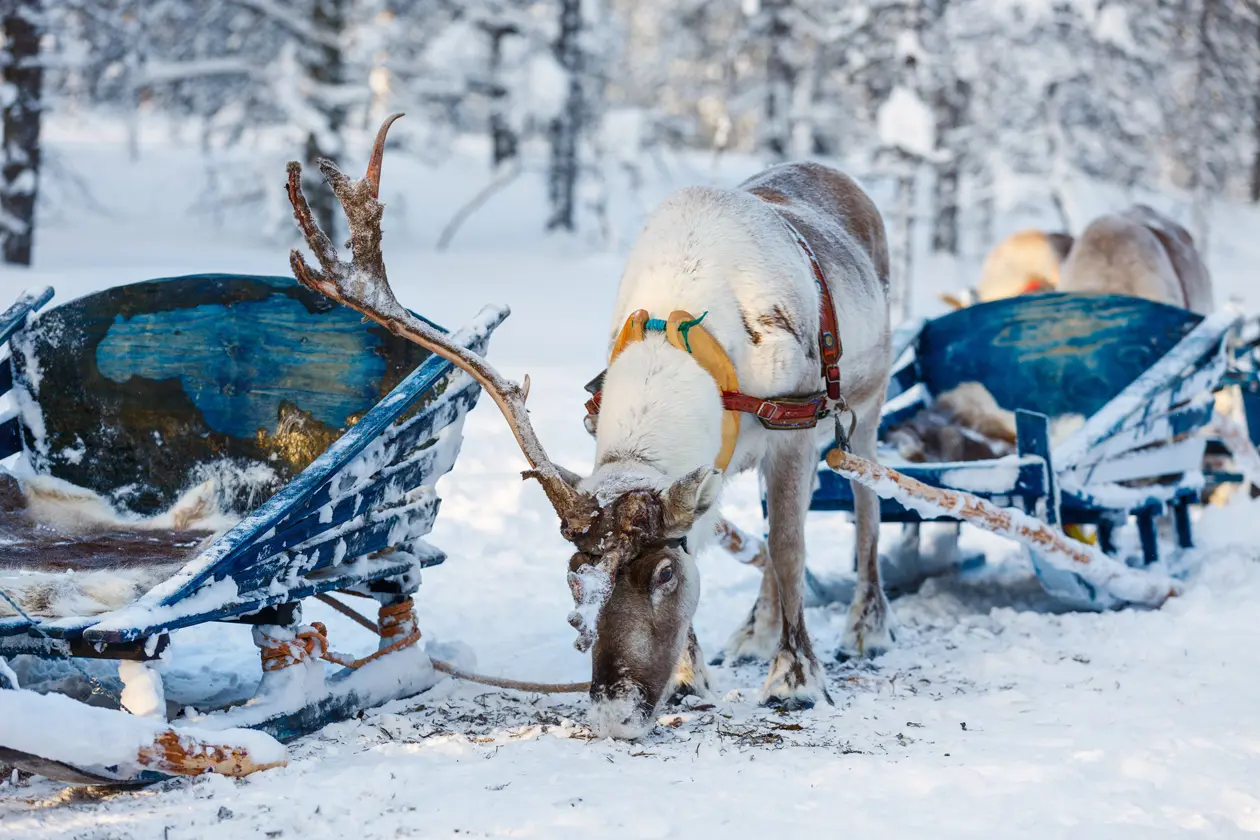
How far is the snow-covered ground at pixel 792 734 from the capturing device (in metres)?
3.11

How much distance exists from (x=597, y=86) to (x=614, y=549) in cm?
2172

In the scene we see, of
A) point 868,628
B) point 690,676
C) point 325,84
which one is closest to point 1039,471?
point 868,628

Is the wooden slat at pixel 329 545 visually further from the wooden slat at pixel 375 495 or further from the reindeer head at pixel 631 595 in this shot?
the reindeer head at pixel 631 595

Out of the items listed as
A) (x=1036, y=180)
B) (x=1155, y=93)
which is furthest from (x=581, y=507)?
(x=1155, y=93)

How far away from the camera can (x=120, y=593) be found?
3.61m

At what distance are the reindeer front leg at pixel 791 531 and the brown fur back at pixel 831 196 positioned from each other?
129cm

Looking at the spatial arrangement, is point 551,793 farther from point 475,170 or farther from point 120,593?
point 475,170

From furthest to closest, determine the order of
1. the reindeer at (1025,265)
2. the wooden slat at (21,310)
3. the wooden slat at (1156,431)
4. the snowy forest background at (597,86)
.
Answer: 1. the snowy forest background at (597,86)
2. the reindeer at (1025,265)
3. the wooden slat at (1156,431)
4. the wooden slat at (21,310)

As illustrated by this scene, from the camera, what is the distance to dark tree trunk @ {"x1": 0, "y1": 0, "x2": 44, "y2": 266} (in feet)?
48.7

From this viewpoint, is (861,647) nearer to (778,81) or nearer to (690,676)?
(690,676)

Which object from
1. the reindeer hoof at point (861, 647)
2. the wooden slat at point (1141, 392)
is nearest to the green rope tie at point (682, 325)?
the reindeer hoof at point (861, 647)

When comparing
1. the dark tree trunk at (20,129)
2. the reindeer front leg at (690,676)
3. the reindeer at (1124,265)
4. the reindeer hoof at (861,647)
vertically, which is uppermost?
the dark tree trunk at (20,129)

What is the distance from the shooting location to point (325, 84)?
18.2m

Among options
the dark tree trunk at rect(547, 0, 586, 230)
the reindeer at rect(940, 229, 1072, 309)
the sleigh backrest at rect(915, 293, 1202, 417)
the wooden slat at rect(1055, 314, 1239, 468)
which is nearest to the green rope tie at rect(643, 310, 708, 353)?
the wooden slat at rect(1055, 314, 1239, 468)
